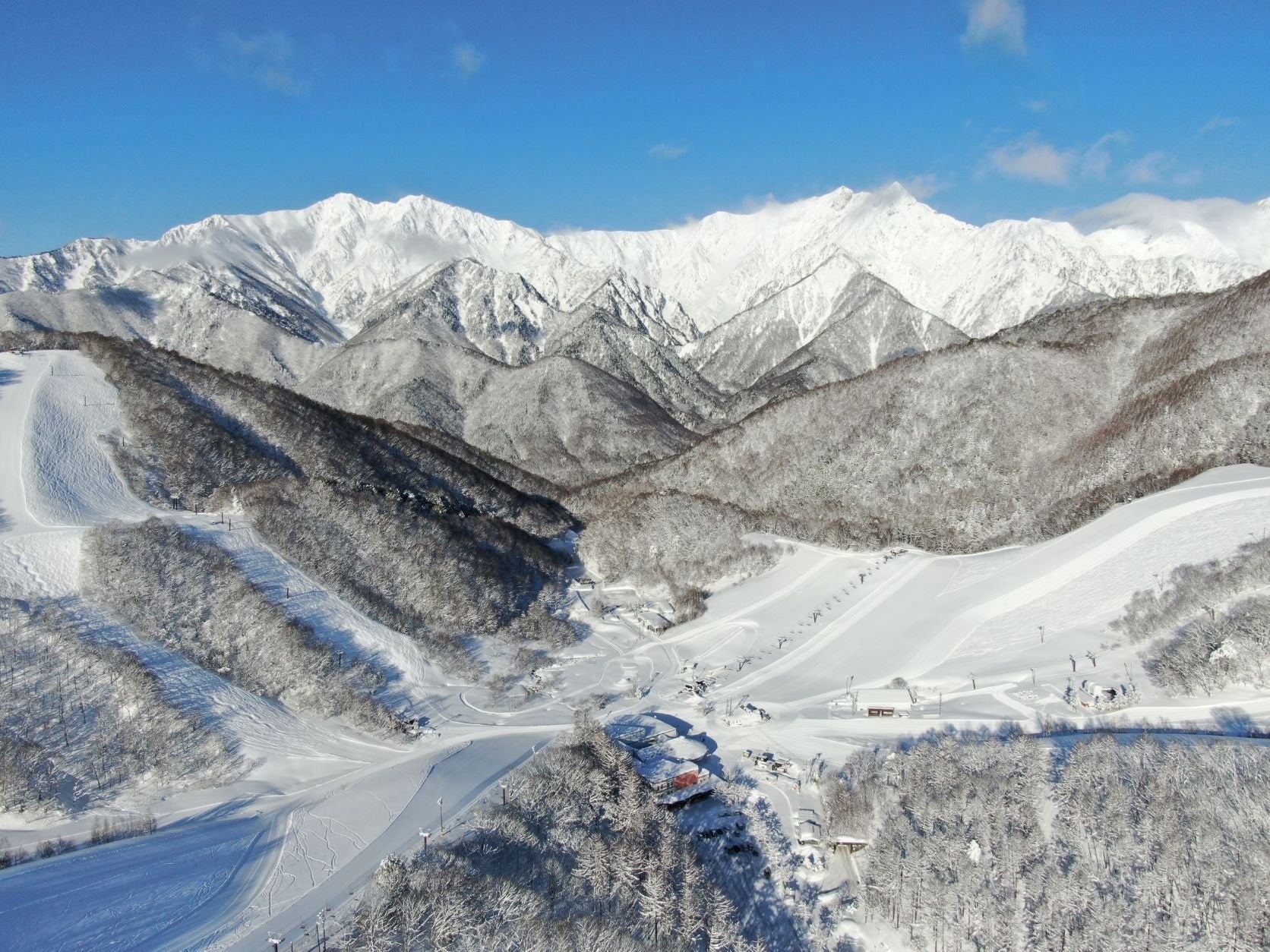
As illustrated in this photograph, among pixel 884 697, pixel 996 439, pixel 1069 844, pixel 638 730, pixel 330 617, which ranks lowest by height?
pixel 1069 844

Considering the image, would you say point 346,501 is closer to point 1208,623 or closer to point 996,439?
point 1208,623

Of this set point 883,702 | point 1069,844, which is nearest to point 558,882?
point 1069,844

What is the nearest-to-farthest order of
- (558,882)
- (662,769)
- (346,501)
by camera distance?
1. (558,882)
2. (662,769)
3. (346,501)

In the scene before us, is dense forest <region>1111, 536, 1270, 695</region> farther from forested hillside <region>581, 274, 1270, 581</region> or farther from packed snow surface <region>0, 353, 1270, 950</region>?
forested hillside <region>581, 274, 1270, 581</region>

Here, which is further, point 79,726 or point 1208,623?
point 1208,623

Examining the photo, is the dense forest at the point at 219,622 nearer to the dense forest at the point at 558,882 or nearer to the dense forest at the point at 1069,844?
the dense forest at the point at 558,882

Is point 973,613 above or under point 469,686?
under

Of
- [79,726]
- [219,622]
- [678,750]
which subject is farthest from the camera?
[219,622]
